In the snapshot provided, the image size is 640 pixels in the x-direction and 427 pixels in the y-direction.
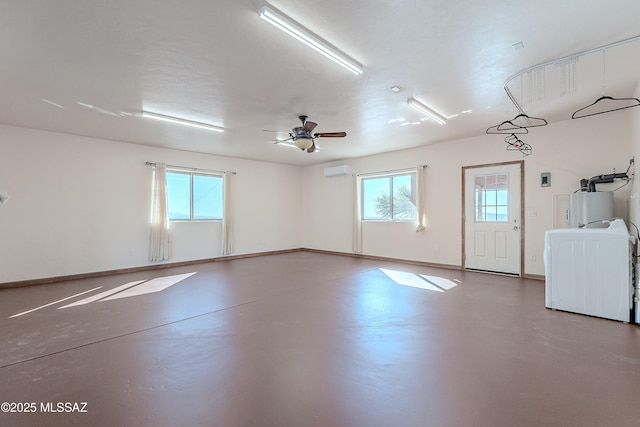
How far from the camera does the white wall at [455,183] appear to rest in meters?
4.59

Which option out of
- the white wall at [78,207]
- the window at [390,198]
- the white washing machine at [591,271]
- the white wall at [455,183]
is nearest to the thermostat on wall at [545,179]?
the white wall at [455,183]

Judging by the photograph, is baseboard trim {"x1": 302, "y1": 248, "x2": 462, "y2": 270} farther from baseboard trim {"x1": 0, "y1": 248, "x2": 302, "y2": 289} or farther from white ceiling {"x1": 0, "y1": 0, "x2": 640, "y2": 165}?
white ceiling {"x1": 0, "y1": 0, "x2": 640, "y2": 165}

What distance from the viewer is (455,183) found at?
6270mm

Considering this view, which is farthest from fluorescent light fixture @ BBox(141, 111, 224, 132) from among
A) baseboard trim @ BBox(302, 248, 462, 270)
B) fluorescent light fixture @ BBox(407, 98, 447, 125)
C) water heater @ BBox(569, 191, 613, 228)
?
water heater @ BBox(569, 191, 613, 228)

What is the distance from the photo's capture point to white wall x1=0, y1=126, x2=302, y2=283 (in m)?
5.07

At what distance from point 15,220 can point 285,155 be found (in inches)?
217

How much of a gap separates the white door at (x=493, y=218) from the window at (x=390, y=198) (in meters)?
1.33

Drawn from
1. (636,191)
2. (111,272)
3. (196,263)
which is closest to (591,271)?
(636,191)

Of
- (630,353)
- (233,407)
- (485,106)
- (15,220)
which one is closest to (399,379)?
(233,407)

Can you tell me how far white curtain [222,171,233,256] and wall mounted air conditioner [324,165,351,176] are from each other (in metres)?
2.89

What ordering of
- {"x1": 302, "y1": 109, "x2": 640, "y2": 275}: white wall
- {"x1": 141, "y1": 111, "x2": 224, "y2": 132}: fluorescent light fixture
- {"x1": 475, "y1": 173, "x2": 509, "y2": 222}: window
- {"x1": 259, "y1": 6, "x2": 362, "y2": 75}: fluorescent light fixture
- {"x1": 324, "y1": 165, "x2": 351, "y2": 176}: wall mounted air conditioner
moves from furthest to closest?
1. {"x1": 324, "y1": 165, "x2": 351, "y2": 176}: wall mounted air conditioner
2. {"x1": 475, "y1": 173, "x2": 509, "y2": 222}: window
3. {"x1": 302, "y1": 109, "x2": 640, "y2": 275}: white wall
4. {"x1": 141, "y1": 111, "x2": 224, "y2": 132}: fluorescent light fixture
5. {"x1": 259, "y1": 6, "x2": 362, "y2": 75}: fluorescent light fixture

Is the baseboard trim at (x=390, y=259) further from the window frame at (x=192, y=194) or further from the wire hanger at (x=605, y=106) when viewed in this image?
the wire hanger at (x=605, y=106)

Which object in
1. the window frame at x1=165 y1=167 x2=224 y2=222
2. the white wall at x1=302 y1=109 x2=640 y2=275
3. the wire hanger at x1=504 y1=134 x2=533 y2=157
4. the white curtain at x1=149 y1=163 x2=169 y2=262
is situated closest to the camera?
the white wall at x1=302 y1=109 x2=640 y2=275

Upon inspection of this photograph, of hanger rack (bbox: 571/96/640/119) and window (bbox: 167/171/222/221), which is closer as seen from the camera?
hanger rack (bbox: 571/96/640/119)
